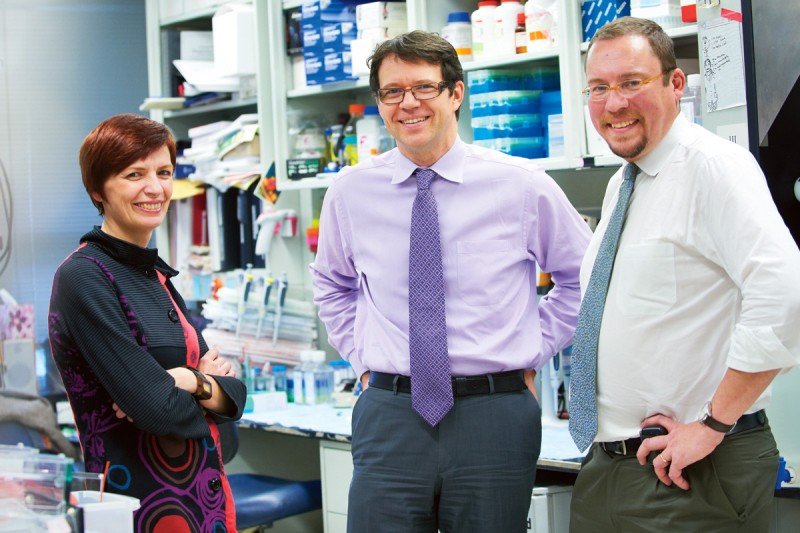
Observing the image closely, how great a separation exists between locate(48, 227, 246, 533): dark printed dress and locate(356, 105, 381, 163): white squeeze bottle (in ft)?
5.59

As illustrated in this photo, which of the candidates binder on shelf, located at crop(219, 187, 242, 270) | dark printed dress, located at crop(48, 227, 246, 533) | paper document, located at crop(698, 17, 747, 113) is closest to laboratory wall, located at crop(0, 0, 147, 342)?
binder on shelf, located at crop(219, 187, 242, 270)

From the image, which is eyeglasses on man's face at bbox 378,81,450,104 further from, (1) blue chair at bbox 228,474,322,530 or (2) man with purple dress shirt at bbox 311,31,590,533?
(1) blue chair at bbox 228,474,322,530

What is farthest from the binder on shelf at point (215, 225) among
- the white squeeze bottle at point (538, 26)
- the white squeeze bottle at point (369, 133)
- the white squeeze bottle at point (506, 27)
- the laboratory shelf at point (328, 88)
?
the white squeeze bottle at point (538, 26)

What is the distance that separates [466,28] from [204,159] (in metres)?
1.49

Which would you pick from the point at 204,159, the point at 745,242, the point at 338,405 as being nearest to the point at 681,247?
the point at 745,242

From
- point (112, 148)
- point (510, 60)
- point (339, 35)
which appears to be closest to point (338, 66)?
point (339, 35)

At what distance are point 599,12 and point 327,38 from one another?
3.67 feet

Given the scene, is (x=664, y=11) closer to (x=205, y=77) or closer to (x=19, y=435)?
(x=205, y=77)

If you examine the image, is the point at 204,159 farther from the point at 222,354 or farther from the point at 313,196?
the point at 222,354

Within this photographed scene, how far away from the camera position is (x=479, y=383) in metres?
2.23

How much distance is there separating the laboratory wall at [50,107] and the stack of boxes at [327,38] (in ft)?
5.44

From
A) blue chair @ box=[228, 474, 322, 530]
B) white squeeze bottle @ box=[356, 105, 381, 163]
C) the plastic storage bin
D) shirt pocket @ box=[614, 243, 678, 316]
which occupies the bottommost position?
blue chair @ box=[228, 474, 322, 530]

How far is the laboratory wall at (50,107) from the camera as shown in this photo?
5.13 metres

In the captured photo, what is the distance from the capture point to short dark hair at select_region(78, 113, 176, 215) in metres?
2.22
